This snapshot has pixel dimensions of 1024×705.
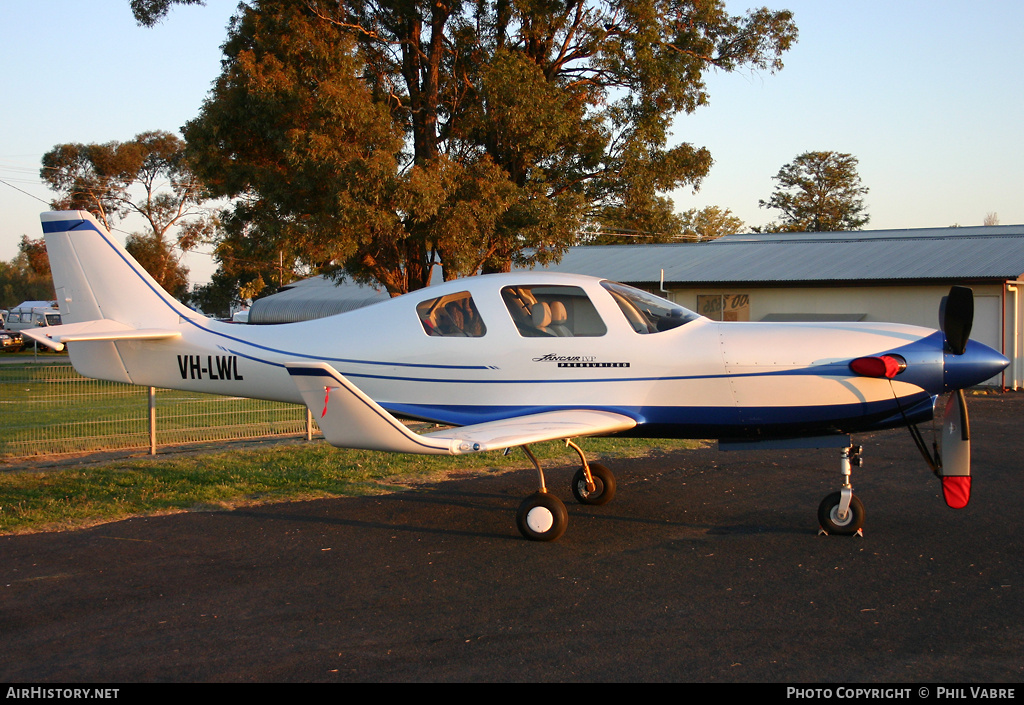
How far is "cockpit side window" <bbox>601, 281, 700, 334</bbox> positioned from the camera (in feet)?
24.8

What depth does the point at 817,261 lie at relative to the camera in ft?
92.7

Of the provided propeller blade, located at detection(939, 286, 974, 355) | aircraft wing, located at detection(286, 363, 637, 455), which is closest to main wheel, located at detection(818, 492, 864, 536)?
propeller blade, located at detection(939, 286, 974, 355)

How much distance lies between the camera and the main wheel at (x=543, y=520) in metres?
7.11

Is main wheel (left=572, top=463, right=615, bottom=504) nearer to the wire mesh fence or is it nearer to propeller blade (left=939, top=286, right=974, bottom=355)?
propeller blade (left=939, top=286, right=974, bottom=355)

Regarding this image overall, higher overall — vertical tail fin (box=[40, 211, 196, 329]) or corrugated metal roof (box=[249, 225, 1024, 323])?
corrugated metal roof (box=[249, 225, 1024, 323])

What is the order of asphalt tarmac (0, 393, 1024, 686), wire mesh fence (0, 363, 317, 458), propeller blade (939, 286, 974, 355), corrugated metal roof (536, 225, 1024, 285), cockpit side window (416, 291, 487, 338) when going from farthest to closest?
1. corrugated metal roof (536, 225, 1024, 285)
2. wire mesh fence (0, 363, 317, 458)
3. cockpit side window (416, 291, 487, 338)
4. propeller blade (939, 286, 974, 355)
5. asphalt tarmac (0, 393, 1024, 686)

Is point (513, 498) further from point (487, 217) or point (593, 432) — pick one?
point (487, 217)

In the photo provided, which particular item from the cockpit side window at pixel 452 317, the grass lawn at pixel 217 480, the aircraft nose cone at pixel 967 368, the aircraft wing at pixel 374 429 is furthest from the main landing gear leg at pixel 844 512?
the grass lawn at pixel 217 480

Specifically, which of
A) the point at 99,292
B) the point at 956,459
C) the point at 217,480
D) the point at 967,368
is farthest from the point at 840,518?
the point at 99,292

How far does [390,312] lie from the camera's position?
26.2ft

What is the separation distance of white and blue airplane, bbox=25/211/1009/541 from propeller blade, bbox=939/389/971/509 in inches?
0.5

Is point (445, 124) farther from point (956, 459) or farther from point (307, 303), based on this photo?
point (307, 303)

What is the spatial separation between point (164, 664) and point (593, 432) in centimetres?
376

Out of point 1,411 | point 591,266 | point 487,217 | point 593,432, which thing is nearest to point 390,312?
point 593,432
